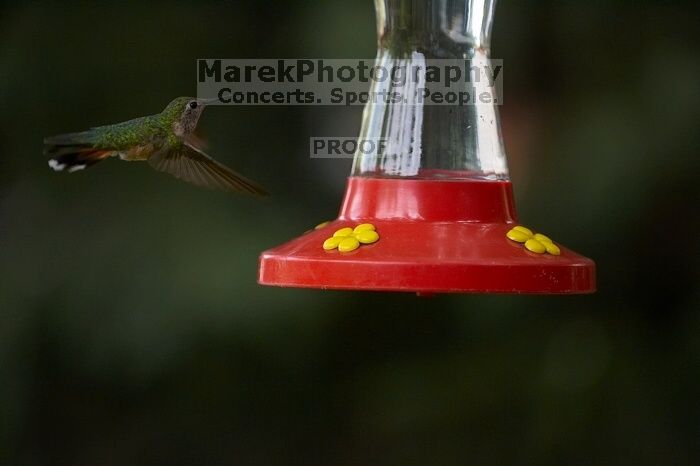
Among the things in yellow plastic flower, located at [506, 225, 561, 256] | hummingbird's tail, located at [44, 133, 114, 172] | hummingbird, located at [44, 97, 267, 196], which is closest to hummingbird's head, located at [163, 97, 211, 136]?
hummingbird, located at [44, 97, 267, 196]

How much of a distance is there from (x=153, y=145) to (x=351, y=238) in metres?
1.17

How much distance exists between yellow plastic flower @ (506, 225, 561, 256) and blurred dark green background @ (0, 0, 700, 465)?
2290mm

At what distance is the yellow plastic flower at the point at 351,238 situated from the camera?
6.95ft

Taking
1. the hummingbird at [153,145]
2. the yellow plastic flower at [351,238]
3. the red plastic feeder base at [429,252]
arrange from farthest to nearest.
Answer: the hummingbird at [153,145] → the yellow plastic flower at [351,238] → the red plastic feeder base at [429,252]

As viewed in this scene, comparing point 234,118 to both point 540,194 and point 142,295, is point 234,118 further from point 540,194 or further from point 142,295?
point 540,194

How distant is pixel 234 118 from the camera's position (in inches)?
192

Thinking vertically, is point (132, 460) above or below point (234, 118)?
below

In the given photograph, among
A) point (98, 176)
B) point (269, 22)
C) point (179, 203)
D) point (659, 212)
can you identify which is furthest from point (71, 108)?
point (659, 212)

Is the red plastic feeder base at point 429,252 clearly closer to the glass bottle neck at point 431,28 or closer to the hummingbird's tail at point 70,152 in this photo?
the glass bottle neck at point 431,28

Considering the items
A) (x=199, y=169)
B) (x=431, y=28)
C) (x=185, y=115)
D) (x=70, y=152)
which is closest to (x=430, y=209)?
(x=431, y=28)

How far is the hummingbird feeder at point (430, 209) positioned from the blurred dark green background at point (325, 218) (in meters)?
1.93

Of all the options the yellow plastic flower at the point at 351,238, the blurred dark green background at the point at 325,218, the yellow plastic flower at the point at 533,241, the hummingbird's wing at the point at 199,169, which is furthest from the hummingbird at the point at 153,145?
the blurred dark green background at the point at 325,218

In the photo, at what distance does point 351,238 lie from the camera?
2.16 metres

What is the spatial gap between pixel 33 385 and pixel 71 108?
1.27m
